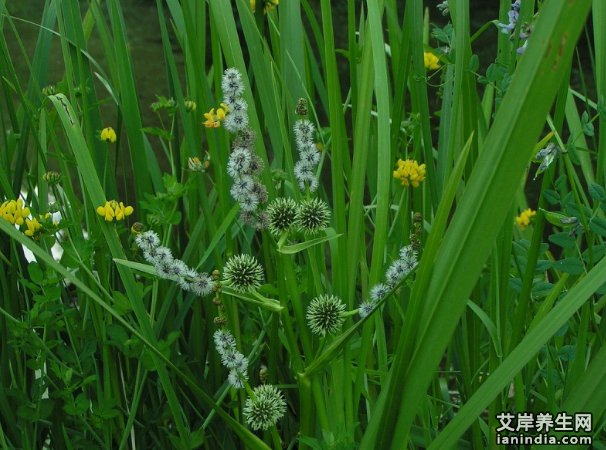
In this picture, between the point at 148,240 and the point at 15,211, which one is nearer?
the point at 148,240

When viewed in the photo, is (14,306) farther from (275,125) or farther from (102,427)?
(275,125)

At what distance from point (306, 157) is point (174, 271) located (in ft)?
A: 0.59

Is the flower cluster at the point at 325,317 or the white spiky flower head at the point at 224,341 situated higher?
the flower cluster at the point at 325,317

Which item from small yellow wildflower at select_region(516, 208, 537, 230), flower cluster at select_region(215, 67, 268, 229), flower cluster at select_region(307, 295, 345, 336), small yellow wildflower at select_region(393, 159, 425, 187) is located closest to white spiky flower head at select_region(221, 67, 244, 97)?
flower cluster at select_region(215, 67, 268, 229)

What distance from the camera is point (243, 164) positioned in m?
0.83

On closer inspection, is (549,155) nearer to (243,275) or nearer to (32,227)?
(243,275)

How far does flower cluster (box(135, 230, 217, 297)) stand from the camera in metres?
0.86

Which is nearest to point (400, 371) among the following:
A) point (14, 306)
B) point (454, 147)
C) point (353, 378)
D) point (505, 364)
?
point (505, 364)

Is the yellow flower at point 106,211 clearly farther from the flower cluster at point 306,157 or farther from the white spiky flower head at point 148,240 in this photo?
the flower cluster at point 306,157

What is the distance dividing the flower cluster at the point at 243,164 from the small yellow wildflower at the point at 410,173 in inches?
13.6

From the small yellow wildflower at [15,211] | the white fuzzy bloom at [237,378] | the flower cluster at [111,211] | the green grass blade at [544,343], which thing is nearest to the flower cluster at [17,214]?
the small yellow wildflower at [15,211]

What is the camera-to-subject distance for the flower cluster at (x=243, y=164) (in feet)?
2.70

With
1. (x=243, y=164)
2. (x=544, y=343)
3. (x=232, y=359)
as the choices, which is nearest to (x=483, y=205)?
(x=544, y=343)

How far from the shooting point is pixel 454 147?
100 centimetres
